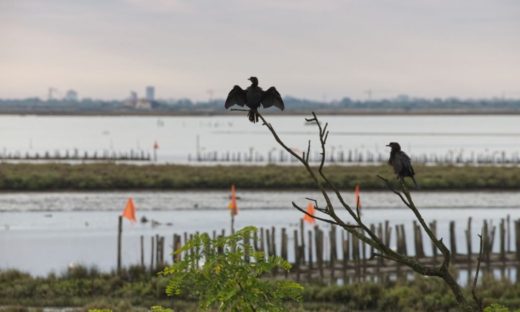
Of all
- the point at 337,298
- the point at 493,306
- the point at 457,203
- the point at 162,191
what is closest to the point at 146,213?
the point at 162,191

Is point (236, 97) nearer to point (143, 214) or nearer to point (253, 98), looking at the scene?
point (253, 98)

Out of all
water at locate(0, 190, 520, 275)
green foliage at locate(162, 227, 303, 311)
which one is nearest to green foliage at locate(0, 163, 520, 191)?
water at locate(0, 190, 520, 275)

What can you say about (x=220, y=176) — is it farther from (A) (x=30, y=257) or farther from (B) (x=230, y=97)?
(B) (x=230, y=97)

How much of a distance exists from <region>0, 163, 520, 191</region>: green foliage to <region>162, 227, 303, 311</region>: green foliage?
51.5 meters

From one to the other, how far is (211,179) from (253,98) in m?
56.5

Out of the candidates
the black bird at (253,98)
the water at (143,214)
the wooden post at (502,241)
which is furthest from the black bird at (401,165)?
the water at (143,214)

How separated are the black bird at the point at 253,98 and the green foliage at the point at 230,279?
144 centimetres

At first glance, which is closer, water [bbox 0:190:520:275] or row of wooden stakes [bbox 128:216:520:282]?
row of wooden stakes [bbox 128:216:520:282]

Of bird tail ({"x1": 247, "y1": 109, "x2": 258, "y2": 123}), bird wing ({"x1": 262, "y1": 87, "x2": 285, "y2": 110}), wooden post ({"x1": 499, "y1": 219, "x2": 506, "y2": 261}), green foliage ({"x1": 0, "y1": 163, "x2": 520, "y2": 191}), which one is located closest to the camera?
bird tail ({"x1": 247, "y1": 109, "x2": 258, "y2": 123})

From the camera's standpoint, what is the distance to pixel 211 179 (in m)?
61.5

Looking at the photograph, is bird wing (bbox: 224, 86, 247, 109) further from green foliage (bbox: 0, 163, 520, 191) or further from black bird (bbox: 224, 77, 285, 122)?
green foliage (bbox: 0, 163, 520, 191)

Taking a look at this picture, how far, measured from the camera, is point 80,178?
60.1 m

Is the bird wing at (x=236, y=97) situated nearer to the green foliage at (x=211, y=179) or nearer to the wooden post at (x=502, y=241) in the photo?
the wooden post at (x=502, y=241)

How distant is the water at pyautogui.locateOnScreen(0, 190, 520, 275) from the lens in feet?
109
